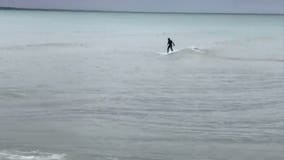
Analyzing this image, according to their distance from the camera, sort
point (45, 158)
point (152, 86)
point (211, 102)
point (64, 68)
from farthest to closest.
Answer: point (64, 68)
point (152, 86)
point (211, 102)
point (45, 158)

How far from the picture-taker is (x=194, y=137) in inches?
696

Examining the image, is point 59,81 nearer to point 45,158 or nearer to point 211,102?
point 211,102

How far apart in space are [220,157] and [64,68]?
783 inches

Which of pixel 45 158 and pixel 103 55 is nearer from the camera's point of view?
pixel 45 158

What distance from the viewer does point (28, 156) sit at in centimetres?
1516

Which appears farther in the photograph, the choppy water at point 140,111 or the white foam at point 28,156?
the choppy water at point 140,111

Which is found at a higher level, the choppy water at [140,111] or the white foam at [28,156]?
the choppy water at [140,111]

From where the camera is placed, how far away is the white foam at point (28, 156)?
14.9 m

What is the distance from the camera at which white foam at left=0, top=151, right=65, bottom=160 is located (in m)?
14.9

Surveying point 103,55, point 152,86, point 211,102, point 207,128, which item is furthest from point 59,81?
point 103,55

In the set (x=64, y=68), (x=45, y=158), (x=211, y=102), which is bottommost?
(x=45, y=158)

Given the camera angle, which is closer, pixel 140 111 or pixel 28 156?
pixel 28 156

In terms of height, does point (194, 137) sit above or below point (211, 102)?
below

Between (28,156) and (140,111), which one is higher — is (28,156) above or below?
below
